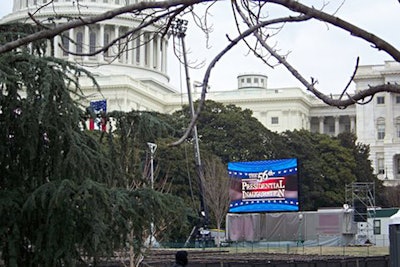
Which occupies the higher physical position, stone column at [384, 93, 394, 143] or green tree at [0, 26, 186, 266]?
stone column at [384, 93, 394, 143]

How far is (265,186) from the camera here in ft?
144

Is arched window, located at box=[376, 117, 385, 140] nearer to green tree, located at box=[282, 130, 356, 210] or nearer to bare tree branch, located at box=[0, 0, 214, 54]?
green tree, located at box=[282, 130, 356, 210]

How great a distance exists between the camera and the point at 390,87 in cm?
675

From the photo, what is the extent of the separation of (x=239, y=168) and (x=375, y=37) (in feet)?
128

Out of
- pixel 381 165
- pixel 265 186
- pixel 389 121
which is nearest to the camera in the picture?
pixel 265 186

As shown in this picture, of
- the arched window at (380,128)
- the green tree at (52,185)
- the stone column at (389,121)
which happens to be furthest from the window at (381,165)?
the green tree at (52,185)

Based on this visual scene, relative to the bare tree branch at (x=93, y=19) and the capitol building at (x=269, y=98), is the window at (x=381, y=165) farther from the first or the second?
the bare tree branch at (x=93, y=19)

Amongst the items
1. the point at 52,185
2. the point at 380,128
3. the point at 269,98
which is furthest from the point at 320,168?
the point at 52,185

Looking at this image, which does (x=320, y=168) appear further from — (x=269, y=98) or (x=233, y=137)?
(x=269, y=98)

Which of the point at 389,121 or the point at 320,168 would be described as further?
the point at 389,121

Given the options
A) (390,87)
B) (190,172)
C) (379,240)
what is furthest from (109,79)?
(390,87)

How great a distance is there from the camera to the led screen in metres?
43.1

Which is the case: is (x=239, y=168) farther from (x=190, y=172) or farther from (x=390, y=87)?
(x=390, y=87)

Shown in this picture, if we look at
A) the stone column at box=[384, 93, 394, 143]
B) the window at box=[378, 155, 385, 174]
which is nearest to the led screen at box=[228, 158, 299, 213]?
the stone column at box=[384, 93, 394, 143]
